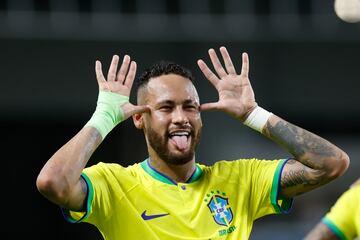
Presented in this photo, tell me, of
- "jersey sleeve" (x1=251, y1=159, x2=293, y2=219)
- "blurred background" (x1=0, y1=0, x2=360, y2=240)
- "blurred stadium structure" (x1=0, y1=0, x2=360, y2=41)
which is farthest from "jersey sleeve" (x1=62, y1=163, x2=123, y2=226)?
"blurred stadium structure" (x1=0, y1=0, x2=360, y2=41)

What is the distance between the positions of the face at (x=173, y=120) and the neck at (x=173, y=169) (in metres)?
0.05

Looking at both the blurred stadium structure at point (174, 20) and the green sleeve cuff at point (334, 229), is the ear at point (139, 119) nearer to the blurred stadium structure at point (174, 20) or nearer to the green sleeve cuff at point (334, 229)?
the green sleeve cuff at point (334, 229)

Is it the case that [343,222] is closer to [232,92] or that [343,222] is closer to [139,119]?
[232,92]

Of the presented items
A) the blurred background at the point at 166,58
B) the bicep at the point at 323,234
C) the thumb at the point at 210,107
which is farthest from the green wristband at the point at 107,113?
the blurred background at the point at 166,58

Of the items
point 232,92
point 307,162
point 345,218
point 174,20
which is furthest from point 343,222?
point 174,20

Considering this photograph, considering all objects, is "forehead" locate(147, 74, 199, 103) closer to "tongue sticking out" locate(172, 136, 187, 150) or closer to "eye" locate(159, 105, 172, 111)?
"eye" locate(159, 105, 172, 111)

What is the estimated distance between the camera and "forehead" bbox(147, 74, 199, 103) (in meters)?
5.70

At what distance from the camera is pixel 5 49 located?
444 inches

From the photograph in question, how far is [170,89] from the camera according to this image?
573 centimetres

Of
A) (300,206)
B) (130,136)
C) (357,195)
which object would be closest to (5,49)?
(130,136)

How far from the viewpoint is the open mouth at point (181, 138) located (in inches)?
219

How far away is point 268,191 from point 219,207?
0.35 m

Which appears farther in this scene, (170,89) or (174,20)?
(174,20)

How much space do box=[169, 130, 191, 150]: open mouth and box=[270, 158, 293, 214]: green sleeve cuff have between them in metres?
0.63
